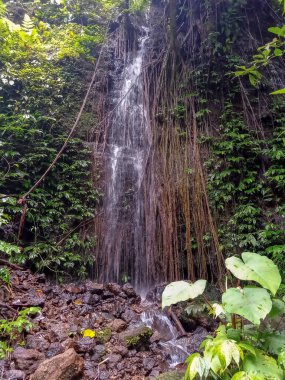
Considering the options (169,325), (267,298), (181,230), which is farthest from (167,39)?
(267,298)

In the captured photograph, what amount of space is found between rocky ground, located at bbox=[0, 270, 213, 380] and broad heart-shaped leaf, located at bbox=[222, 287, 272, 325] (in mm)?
1470

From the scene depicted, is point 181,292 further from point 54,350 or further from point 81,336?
point 81,336

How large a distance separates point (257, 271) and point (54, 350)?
6.46 ft

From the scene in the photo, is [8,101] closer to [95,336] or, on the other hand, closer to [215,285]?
[95,336]

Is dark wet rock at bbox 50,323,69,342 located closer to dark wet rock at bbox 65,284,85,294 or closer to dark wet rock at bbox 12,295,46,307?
dark wet rock at bbox 12,295,46,307

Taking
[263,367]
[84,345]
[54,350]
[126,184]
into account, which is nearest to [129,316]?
[84,345]

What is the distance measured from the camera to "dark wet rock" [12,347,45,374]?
2.35 metres

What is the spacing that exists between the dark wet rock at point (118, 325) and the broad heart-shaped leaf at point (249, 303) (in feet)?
6.42

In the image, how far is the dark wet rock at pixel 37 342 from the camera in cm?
264

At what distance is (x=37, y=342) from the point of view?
269 centimetres

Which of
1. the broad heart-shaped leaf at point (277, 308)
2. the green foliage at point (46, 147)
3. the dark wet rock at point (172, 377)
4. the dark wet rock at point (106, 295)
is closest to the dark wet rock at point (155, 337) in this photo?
the dark wet rock at point (106, 295)

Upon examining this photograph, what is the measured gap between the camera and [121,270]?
15.2 ft

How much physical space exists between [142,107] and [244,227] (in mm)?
3230

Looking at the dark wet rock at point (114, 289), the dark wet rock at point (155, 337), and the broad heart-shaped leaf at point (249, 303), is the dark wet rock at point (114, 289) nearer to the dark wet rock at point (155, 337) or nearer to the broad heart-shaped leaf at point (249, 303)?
the dark wet rock at point (155, 337)
